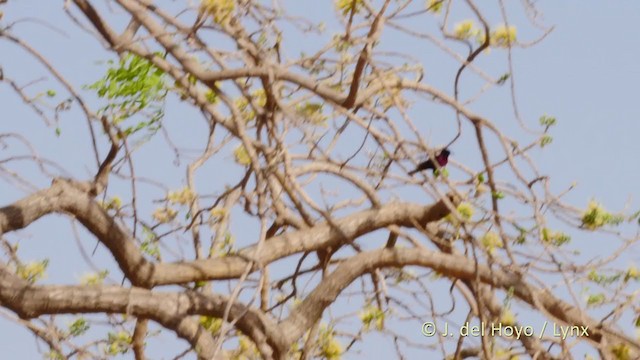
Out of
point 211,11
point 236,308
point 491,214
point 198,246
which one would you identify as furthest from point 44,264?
point 491,214

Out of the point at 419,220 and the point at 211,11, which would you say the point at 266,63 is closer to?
the point at 211,11

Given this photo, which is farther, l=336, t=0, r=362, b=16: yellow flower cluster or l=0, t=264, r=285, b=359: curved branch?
l=336, t=0, r=362, b=16: yellow flower cluster

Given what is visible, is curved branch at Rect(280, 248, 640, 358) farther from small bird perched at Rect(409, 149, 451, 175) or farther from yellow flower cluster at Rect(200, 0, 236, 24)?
yellow flower cluster at Rect(200, 0, 236, 24)

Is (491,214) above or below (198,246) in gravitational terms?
below

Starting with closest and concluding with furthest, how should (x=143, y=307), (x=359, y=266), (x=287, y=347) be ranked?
(x=143, y=307)
(x=287, y=347)
(x=359, y=266)

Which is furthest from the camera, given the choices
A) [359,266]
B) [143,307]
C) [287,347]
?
[359,266]

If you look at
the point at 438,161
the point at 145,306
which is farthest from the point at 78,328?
the point at 438,161

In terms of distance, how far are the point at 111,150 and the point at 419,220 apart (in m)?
1.11

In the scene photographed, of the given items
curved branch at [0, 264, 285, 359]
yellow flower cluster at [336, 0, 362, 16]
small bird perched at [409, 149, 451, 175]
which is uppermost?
yellow flower cluster at [336, 0, 362, 16]

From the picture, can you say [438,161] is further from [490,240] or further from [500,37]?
[500,37]

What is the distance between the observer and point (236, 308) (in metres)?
3.27

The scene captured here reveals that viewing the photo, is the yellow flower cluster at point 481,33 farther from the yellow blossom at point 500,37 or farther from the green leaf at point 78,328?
the green leaf at point 78,328

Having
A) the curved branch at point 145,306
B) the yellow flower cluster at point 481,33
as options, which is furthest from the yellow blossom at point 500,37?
the curved branch at point 145,306

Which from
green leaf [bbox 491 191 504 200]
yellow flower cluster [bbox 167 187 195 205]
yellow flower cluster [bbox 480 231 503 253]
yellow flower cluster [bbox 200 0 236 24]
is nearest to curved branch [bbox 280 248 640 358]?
yellow flower cluster [bbox 480 231 503 253]
